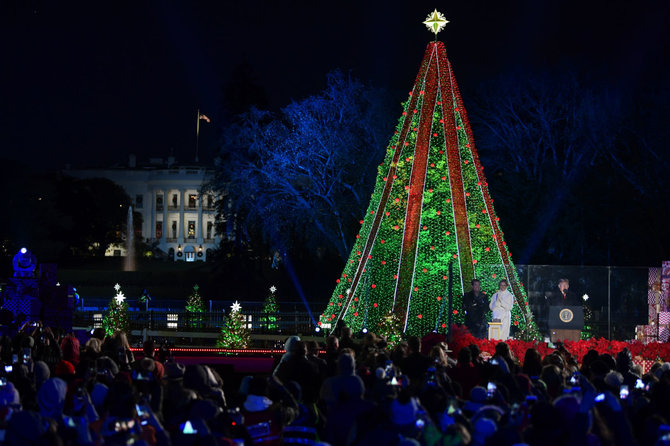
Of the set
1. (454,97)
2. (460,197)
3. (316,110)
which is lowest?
(460,197)

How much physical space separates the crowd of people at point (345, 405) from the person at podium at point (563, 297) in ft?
27.3

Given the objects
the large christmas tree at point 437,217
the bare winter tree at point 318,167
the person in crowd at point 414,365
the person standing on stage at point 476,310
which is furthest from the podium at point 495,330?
the bare winter tree at point 318,167

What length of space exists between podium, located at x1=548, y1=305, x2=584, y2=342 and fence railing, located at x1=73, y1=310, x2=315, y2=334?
29.4 ft

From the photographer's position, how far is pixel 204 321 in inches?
1118

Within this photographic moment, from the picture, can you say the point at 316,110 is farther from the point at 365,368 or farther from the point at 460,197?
the point at 365,368

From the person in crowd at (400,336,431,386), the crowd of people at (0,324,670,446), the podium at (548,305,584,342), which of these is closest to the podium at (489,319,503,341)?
the podium at (548,305,584,342)

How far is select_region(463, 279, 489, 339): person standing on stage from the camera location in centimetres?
1861

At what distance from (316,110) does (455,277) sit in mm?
20400

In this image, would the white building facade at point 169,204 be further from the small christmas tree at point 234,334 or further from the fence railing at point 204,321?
the small christmas tree at point 234,334

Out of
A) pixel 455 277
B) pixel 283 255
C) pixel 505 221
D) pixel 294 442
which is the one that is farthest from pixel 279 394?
pixel 283 255

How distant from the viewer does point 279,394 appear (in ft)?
28.4

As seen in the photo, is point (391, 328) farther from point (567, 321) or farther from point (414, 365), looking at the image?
point (414, 365)

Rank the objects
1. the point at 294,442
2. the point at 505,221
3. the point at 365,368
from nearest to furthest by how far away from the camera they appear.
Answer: the point at 294,442 < the point at 365,368 < the point at 505,221

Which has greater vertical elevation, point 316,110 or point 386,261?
point 316,110
